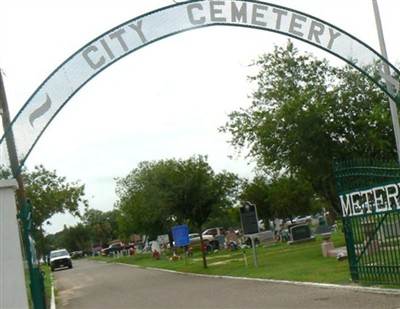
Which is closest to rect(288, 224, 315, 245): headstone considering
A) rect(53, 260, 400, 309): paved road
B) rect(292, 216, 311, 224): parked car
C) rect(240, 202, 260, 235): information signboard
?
rect(240, 202, 260, 235): information signboard

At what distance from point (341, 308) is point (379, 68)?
443cm

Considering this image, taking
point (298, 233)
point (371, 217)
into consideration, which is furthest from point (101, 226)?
point (371, 217)

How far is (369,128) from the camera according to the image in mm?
28031

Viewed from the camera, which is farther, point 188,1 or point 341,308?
point 341,308

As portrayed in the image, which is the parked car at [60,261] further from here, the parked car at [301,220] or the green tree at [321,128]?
the green tree at [321,128]

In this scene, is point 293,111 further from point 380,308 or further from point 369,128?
point 380,308

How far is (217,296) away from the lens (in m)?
18.3

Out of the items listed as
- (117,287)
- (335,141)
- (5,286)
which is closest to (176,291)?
(117,287)

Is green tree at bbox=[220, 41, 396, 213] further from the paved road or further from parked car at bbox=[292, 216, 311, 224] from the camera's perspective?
parked car at bbox=[292, 216, 311, 224]

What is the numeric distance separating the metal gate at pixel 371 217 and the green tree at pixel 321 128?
1106 cm

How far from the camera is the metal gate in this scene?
47.2 ft

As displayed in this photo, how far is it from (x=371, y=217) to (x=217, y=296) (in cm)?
498

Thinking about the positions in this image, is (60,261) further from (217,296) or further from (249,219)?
(217,296)

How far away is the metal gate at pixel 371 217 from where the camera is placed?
1440 cm
